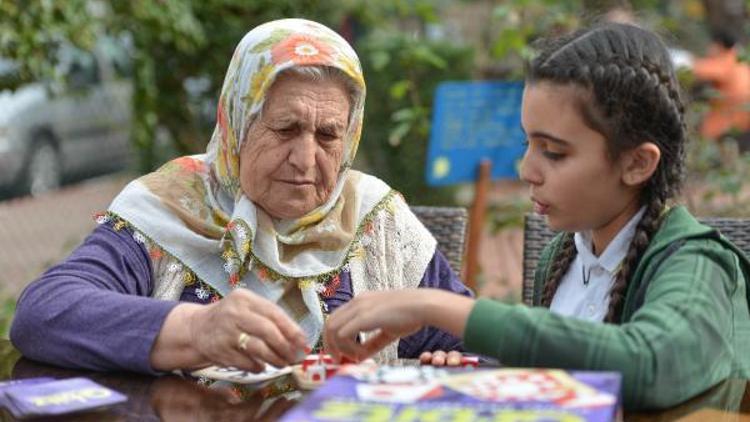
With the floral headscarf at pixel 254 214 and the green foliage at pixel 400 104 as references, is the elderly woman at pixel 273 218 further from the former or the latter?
the green foliage at pixel 400 104

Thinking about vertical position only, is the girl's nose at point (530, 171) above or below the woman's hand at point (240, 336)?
above

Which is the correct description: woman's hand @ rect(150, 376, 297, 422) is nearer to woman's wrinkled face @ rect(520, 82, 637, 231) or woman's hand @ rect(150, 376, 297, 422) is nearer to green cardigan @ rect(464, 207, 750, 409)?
green cardigan @ rect(464, 207, 750, 409)

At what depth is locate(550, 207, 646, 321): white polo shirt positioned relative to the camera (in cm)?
228

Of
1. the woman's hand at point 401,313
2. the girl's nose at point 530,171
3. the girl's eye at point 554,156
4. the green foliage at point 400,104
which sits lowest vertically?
the green foliage at point 400,104

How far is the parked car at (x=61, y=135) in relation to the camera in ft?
36.9

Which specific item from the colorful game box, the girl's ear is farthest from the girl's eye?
the colorful game box

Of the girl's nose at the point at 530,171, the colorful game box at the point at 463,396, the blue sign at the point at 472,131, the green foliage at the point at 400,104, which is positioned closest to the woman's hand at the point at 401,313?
the colorful game box at the point at 463,396

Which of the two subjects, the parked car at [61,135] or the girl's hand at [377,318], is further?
the parked car at [61,135]

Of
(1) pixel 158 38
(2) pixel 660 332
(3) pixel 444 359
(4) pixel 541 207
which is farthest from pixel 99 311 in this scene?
(1) pixel 158 38

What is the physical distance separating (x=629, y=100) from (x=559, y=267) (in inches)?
17.5

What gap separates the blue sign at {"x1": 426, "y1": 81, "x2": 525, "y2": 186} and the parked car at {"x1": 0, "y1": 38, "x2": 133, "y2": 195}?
5621 millimetres

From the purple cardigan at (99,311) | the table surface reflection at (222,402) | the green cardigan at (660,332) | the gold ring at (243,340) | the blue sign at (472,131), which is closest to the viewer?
the green cardigan at (660,332)

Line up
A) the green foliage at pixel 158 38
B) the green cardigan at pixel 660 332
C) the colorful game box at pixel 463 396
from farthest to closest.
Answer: the green foliage at pixel 158 38 < the green cardigan at pixel 660 332 < the colorful game box at pixel 463 396

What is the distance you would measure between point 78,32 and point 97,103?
637 cm
